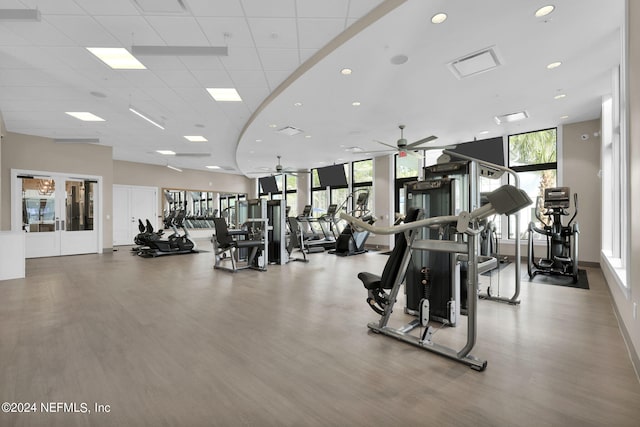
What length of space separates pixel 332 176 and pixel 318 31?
339 inches

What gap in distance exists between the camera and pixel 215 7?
3318 millimetres

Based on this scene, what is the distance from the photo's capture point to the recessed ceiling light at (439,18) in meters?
3.21

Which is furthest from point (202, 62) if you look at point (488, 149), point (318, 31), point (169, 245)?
point (488, 149)

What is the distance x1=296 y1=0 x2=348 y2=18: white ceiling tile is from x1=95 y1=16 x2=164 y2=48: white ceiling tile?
1.90 metres

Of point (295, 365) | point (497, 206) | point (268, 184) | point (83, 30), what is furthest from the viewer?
point (268, 184)

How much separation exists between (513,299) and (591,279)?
271cm

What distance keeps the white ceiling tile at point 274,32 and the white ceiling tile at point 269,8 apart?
8 cm

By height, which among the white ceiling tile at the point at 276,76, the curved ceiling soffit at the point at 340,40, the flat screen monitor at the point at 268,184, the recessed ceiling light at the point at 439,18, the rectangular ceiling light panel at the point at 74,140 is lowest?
the flat screen monitor at the point at 268,184

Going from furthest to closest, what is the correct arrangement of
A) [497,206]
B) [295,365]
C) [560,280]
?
1. [560,280]
2. [295,365]
3. [497,206]

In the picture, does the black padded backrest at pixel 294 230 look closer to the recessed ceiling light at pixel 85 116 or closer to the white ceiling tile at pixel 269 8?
the recessed ceiling light at pixel 85 116

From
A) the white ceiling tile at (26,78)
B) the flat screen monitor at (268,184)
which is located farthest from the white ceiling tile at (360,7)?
the flat screen monitor at (268,184)

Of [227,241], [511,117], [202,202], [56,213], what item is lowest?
[227,241]

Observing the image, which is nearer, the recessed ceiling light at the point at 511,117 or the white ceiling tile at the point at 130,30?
the white ceiling tile at the point at 130,30

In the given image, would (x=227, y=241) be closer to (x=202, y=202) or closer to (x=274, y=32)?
(x=274, y=32)
